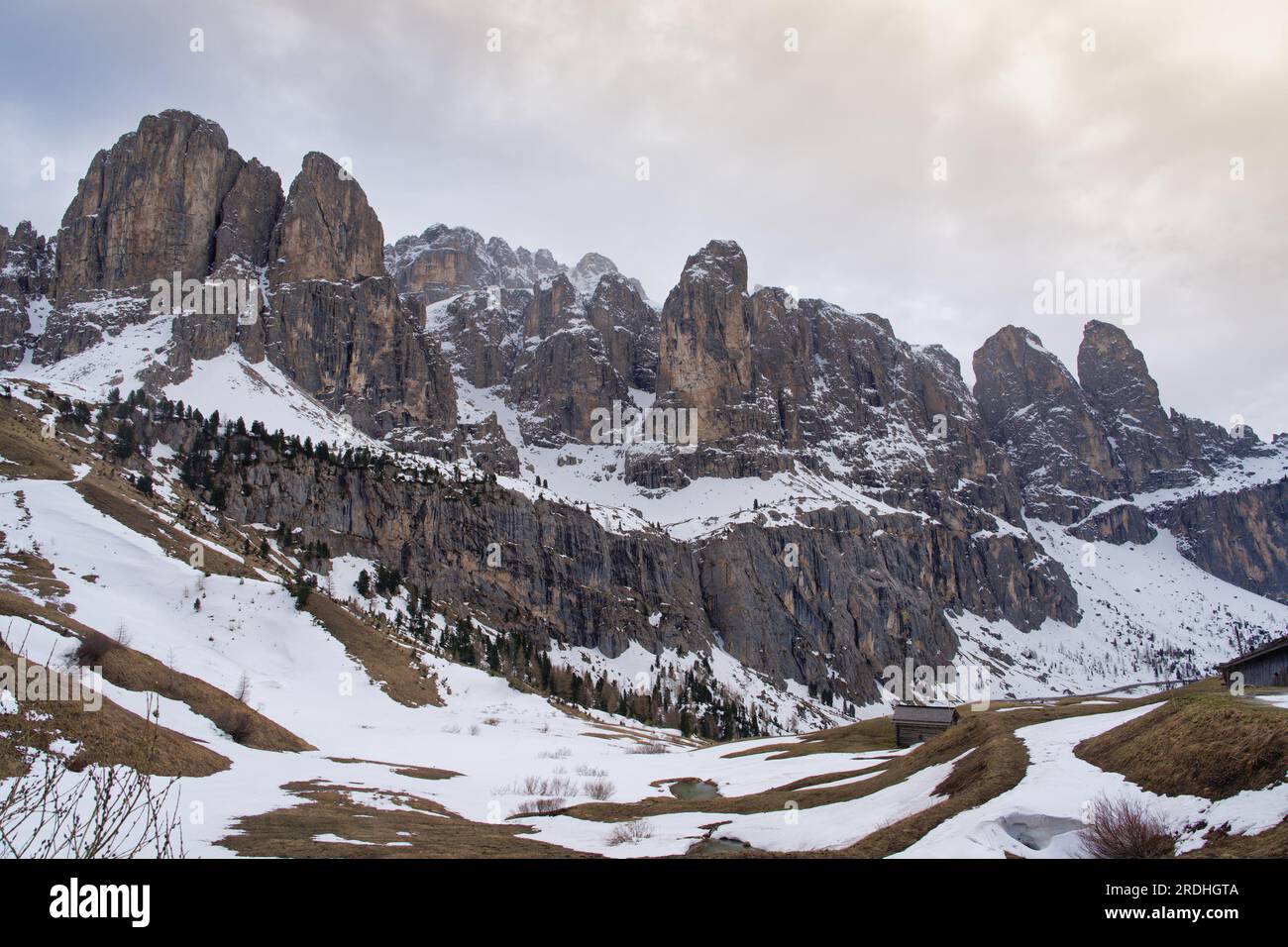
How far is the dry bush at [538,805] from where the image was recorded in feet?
103

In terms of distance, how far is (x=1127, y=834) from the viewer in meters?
14.1

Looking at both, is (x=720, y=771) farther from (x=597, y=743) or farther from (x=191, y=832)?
(x=191, y=832)

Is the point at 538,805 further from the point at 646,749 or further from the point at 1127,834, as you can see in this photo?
the point at 646,749

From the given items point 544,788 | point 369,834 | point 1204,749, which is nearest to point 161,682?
point 544,788

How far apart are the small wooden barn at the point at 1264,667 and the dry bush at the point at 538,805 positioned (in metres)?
32.4

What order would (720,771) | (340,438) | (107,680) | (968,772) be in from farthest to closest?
(340,438) < (720,771) < (107,680) < (968,772)

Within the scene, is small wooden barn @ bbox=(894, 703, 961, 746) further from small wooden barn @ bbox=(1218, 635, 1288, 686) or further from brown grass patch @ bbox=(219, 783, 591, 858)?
brown grass patch @ bbox=(219, 783, 591, 858)

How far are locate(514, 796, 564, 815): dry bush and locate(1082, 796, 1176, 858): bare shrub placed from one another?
71.4 ft

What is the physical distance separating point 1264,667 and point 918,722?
18051mm

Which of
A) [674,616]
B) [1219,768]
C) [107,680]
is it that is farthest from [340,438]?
[1219,768]

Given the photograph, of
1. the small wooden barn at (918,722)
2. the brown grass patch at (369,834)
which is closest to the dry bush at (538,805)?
the brown grass patch at (369,834)
